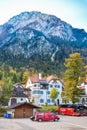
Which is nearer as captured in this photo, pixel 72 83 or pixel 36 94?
pixel 72 83

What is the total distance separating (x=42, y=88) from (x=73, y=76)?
1290 inches

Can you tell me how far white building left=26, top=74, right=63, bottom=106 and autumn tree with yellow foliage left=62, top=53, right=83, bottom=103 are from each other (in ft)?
101

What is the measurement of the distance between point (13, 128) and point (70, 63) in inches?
1558

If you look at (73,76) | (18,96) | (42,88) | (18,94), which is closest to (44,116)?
(73,76)

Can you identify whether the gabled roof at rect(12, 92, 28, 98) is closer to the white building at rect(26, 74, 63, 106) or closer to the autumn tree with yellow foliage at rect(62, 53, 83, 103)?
the white building at rect(26, 74, 63, 106)

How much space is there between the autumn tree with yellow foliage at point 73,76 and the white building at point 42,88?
3065 centimetres

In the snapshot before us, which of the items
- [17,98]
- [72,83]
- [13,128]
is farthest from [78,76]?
[13,128]

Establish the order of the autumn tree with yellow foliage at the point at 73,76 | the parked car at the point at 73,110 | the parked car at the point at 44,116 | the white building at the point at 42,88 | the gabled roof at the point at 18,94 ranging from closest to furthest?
the parked car at the point at 44,116
the parked car at the point at 73,110
the autumn tree with yellow foliage at the point at 73,76
the gabled roof at the point at 18,94
the white building at the point at 42,88

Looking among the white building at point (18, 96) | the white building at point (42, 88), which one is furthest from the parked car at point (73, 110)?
the white building at point (42, 88)

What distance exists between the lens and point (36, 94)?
122312mm

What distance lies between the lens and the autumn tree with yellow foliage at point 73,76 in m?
90.4

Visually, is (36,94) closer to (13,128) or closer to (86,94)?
(86,94)

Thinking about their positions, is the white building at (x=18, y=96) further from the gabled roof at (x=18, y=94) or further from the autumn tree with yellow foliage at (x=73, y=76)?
the autumn tree with yellow foliage at (x=73, y=76)

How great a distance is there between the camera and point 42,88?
123m
